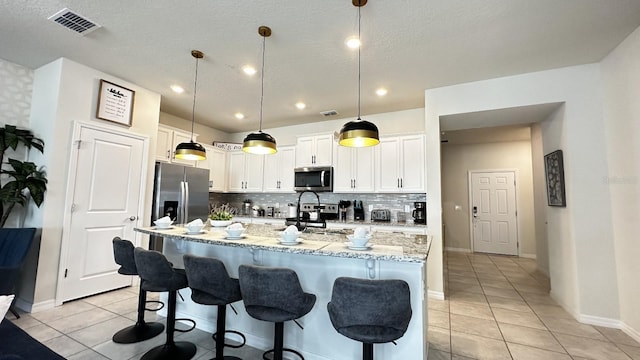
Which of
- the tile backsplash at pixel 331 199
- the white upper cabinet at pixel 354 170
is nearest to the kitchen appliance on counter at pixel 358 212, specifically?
the tile backsplash at pixel 331 199

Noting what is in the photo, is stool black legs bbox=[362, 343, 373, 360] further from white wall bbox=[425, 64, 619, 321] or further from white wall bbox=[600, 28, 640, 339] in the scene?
white wall bbox=[600, 28, 640, 339]

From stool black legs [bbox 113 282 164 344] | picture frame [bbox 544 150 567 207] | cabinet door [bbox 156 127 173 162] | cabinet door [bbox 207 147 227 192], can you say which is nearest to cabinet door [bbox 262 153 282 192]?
cabinet door [bbox 207 147 227 192]

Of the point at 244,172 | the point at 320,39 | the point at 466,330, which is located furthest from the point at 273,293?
the point at 244,172

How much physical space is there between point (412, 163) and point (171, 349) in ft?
12.4

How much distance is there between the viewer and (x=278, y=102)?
442 centimetres

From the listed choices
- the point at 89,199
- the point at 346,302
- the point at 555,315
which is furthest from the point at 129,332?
the point at 555,315

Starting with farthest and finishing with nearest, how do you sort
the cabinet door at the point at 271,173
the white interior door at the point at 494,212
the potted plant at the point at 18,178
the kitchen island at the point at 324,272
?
the white interior door at the point at 494,212 < the cabinet door at the point at 271,173 < the potted plant at the point at 18,178 < the kitchen island at the point at 324,272

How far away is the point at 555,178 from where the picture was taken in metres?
3.45

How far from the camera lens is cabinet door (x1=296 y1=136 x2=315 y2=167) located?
505 centimetres

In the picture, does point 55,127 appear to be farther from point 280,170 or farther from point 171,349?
point 280,170

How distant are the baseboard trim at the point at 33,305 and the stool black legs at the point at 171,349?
5.98ft

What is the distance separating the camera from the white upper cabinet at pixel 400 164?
4.20 m

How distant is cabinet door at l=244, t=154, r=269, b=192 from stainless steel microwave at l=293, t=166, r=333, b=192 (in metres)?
0.93

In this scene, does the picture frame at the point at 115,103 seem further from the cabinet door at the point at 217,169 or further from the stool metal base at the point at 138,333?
the stool metal base at the point at 138,333
